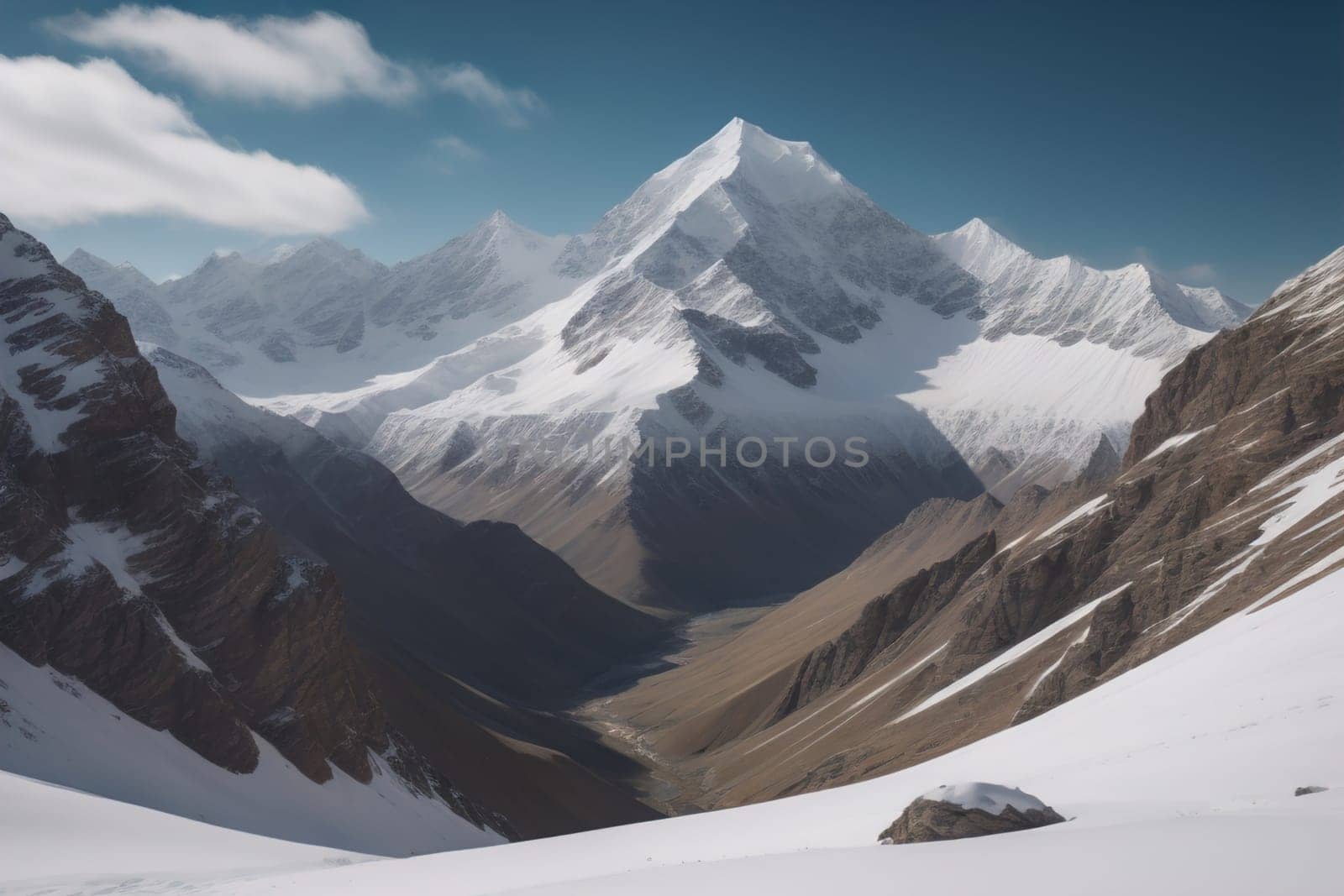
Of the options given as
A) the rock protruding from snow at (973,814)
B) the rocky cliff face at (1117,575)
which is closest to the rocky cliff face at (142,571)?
the rocky cliff face at (1117,575)

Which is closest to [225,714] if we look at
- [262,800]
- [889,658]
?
[262,800]

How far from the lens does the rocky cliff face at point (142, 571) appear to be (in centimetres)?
4538

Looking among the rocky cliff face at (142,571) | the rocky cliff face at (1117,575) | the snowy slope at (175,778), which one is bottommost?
the snowy slope at (175,778)

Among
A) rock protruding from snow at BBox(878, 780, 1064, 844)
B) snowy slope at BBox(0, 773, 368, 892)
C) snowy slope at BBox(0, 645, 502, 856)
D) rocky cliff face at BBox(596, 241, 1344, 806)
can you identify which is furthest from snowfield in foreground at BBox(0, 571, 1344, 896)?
rocky cliff face at BBox(596, 241, 1344, 806)

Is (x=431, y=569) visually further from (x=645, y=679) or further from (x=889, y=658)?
(x=889, y=658)

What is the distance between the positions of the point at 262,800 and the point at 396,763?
1553 cm

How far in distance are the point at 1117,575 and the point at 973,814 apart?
152 ft

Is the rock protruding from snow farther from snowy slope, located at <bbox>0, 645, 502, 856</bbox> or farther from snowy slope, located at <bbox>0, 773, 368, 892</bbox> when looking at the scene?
snowy slope, located at <bbox>0, 645, 502, 856</bbox>

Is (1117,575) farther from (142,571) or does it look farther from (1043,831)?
(142,571)

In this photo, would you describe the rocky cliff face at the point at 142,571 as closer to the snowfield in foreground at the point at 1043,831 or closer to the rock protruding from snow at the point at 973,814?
the snowfield in foreground at the point at 1043,831

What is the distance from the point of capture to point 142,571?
5181cm

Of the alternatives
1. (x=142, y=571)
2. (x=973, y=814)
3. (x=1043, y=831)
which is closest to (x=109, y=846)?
(x=973, y=814)

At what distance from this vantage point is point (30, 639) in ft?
140

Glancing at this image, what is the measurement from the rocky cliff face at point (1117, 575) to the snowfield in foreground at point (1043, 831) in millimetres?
11123
